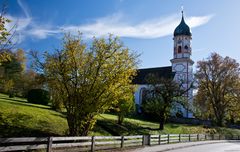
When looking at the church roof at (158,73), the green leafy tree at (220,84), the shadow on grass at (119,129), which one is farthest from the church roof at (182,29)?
the shadow on grass at (119,129)

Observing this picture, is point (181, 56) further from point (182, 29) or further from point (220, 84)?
point (220, 84)

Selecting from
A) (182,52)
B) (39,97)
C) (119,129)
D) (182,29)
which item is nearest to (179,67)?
(182,52)

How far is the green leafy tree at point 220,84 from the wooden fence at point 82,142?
928 inches

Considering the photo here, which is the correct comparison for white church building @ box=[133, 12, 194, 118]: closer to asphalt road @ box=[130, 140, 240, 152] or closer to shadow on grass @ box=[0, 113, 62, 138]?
asphalt road @ box=[130, 140, 240, 152]

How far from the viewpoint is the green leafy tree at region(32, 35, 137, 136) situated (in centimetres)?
1695

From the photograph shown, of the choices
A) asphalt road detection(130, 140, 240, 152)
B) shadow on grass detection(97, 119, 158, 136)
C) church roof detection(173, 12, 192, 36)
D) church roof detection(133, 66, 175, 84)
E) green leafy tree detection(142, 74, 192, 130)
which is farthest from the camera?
church roof detection(133, 66, 175, 84)

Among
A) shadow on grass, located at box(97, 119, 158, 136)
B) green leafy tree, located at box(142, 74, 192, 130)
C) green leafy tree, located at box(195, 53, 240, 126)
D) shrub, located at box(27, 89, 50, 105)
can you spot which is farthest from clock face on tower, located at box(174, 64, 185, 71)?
shrub, located at box(27, 89, 50, 105)

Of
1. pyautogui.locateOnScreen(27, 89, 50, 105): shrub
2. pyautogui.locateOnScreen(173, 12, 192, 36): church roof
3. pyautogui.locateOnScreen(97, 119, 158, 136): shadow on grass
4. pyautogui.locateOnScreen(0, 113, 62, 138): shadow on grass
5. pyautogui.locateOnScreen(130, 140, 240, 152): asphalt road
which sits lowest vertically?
pyautogui.locateOnScreen(130, 140, 240, 152): asphalt road

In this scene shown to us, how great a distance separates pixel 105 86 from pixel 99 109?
4.61ft

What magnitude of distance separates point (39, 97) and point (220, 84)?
3366 cm

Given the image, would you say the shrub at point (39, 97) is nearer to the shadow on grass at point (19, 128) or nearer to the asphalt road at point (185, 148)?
the shadow on grass at point (19, 128)

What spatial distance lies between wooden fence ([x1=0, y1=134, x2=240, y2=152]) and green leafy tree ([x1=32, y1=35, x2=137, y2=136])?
4.60ft

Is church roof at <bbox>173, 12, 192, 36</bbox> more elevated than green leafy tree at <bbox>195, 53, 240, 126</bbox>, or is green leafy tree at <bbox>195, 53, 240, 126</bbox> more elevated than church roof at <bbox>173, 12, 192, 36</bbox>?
church roof at <bbox>173, 12, 192, 36</bbox>

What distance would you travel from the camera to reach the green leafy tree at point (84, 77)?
1695 cm
